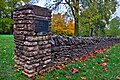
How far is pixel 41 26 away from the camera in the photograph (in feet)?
16.8

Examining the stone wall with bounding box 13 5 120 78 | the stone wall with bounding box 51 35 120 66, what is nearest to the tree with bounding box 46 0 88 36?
the stone wall with bounding box 51 35 120 66

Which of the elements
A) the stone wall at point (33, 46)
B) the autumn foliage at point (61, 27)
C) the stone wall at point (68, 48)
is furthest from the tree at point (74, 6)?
the autumn foliage at point (61, 27)

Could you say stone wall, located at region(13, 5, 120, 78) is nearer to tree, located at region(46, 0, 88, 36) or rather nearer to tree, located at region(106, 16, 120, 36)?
tree, located at region(46, 0, 88, 36)

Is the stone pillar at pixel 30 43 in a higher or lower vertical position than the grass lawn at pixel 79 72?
higher

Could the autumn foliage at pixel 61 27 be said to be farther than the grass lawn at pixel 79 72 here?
Yes

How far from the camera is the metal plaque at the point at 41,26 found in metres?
4.93

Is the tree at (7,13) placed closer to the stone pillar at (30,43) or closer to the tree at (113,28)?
the tree at (113,28)

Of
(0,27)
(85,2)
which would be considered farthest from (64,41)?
(0,27)

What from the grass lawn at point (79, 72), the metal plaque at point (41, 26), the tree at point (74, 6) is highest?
the tree at point (74, 6)

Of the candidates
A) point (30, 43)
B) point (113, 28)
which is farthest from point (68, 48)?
point (113, 28)

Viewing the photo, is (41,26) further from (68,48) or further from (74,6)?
(74,6)

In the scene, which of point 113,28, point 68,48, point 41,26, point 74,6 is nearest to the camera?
point 41,26

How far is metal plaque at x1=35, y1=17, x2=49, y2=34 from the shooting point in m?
4.93

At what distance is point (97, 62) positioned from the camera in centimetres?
672
